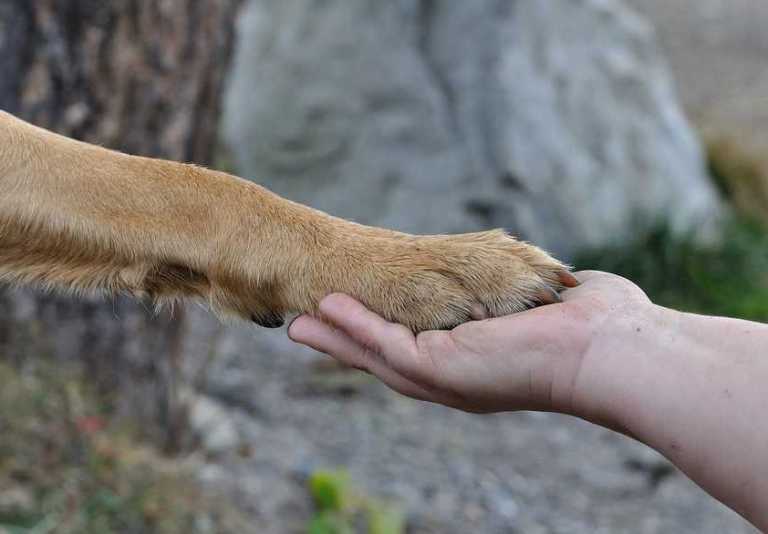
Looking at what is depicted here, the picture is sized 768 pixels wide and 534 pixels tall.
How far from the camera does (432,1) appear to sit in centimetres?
745

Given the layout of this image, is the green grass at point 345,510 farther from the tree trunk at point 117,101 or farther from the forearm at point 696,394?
the forearm at point 696,394

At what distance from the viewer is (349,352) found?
2.21 metres

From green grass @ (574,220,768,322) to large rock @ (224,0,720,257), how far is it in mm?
198

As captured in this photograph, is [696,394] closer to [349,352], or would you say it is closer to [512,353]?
[512,353]

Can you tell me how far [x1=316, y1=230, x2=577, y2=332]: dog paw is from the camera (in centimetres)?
230

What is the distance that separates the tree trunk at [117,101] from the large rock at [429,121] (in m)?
3.00

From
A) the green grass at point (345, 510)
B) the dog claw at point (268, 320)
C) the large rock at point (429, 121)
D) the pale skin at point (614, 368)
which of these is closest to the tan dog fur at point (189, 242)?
the dog claw at point (268, 320)

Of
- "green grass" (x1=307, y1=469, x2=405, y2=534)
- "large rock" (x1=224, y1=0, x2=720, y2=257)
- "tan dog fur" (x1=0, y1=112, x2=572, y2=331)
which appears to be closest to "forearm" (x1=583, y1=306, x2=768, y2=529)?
"tan dog fur" (x1=0, y1=112, x2=572, y2=331)

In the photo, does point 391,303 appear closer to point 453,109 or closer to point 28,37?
point 28,37

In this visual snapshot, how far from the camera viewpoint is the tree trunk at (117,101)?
3875mm

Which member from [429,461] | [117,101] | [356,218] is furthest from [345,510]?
[356,218]

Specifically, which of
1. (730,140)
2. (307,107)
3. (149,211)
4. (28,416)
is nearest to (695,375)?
(149,211)

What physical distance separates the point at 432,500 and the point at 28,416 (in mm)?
1758

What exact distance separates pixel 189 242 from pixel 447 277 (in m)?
0.64
